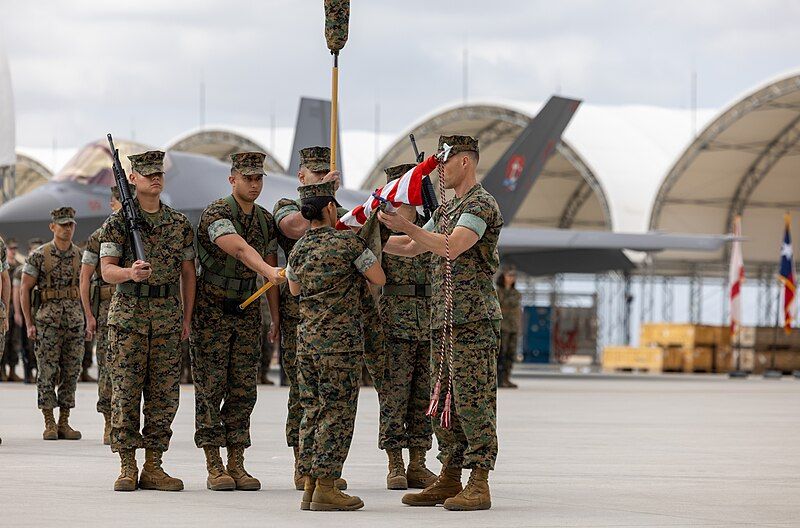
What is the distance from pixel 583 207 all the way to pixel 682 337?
11353 millimetres

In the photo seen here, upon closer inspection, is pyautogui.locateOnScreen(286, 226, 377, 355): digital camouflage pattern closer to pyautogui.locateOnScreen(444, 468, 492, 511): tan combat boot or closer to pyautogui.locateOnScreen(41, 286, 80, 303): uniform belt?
pyautogui.locateOnScreen(444, 468, 492, 511): tan combat boot

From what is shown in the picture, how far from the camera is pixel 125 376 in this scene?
7.49 m

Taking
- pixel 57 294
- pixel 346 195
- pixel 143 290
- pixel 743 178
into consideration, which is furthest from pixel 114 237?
pixel 743 178

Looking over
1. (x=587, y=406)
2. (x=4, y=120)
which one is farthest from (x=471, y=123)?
(x=4, y=120)

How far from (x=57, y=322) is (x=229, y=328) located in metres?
4.10

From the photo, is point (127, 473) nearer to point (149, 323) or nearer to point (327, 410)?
point (149, 323)

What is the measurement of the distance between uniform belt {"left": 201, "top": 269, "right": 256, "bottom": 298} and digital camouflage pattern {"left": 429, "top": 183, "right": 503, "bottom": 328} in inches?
47.7

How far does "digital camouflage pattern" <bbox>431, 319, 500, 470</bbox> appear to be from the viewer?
686 centimetres

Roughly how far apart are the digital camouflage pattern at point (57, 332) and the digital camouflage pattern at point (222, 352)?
3583mm

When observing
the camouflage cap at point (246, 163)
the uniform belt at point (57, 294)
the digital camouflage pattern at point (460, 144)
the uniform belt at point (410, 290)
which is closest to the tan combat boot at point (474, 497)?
the uniform belt at point (410, 290)

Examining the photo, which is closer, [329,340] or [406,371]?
[329,340]

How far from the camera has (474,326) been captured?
695cm

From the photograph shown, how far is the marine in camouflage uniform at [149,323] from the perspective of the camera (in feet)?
24.5

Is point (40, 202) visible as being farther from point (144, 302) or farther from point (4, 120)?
point (144, 302)
